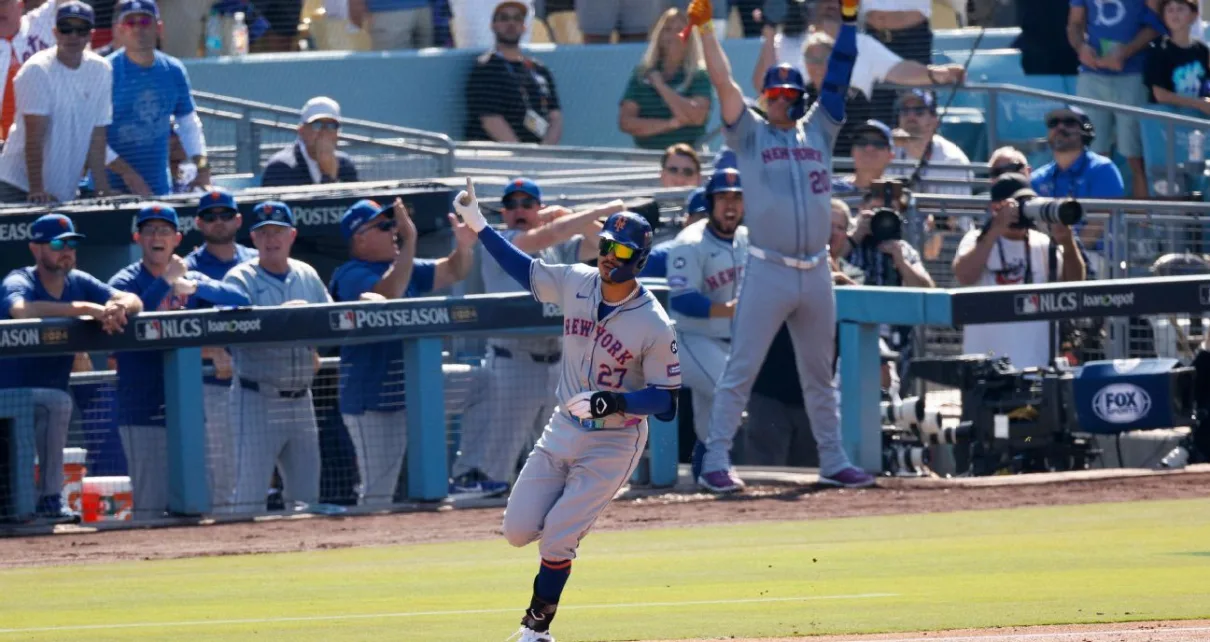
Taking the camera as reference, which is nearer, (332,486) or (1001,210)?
(332,486)

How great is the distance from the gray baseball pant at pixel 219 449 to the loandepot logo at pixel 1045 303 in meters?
4.51

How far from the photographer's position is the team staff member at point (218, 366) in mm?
10531

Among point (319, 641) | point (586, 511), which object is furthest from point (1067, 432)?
point (319, 641)

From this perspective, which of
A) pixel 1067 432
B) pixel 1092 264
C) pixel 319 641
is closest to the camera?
pixel 319 641

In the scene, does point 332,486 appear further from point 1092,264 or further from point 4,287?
point 1092,264

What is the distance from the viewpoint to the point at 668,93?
15.2 meters

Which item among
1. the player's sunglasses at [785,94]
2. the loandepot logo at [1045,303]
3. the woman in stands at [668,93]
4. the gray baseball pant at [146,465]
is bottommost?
the gray baseball pant at [146,465]

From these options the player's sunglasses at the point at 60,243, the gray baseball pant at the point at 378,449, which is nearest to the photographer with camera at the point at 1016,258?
the gray baseball pant at the point at 378,449

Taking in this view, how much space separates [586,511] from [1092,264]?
6813 millimetres

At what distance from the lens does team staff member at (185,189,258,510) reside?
10.5m

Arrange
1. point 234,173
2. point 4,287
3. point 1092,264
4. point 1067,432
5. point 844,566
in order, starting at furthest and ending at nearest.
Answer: point 234,173
point 1092,264
point 1067,432
point 4,287
point 844,566

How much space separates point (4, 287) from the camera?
34.0ft

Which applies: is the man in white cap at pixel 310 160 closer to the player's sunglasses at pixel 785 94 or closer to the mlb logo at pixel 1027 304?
the player's sunglasses at pixel 785 94

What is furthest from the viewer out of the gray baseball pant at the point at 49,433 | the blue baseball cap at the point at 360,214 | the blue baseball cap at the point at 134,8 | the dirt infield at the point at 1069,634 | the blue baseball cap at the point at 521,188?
the blue baseball cap at the point at 134,8
